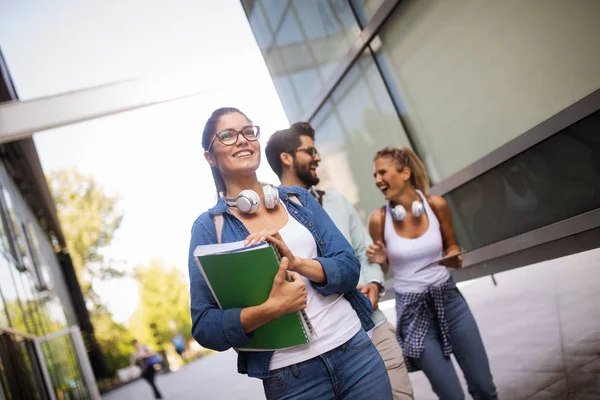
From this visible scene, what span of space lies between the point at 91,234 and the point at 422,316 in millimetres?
24585

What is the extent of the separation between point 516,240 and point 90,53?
5.15 meters

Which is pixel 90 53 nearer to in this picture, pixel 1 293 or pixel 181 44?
pixel 181 44

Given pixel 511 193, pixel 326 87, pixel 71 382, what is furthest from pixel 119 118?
pixel 71 382

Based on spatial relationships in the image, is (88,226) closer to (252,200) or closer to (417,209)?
(417,209)

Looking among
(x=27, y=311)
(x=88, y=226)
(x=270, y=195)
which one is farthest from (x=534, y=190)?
(x=88, y=226)

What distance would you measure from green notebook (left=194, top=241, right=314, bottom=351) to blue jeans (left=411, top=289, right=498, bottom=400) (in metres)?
1.54

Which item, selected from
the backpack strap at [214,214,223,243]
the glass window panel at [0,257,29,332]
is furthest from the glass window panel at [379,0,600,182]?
the glass window panel at [0,257,29,332]

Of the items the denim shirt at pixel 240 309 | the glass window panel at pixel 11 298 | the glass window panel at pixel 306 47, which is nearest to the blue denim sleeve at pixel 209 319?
the denim shirt at pixel 240 309

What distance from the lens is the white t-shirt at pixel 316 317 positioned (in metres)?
1.46

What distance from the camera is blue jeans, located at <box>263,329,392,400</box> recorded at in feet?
4.75

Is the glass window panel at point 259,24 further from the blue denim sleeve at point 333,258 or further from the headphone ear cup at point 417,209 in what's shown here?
the blue denim sleeve at point 333,258

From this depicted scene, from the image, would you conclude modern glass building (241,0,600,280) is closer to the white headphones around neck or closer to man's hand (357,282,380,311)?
man's hand (357,282,380,311)

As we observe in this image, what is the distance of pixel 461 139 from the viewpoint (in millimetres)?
4121

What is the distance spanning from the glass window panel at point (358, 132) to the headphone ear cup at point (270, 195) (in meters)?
3.47
